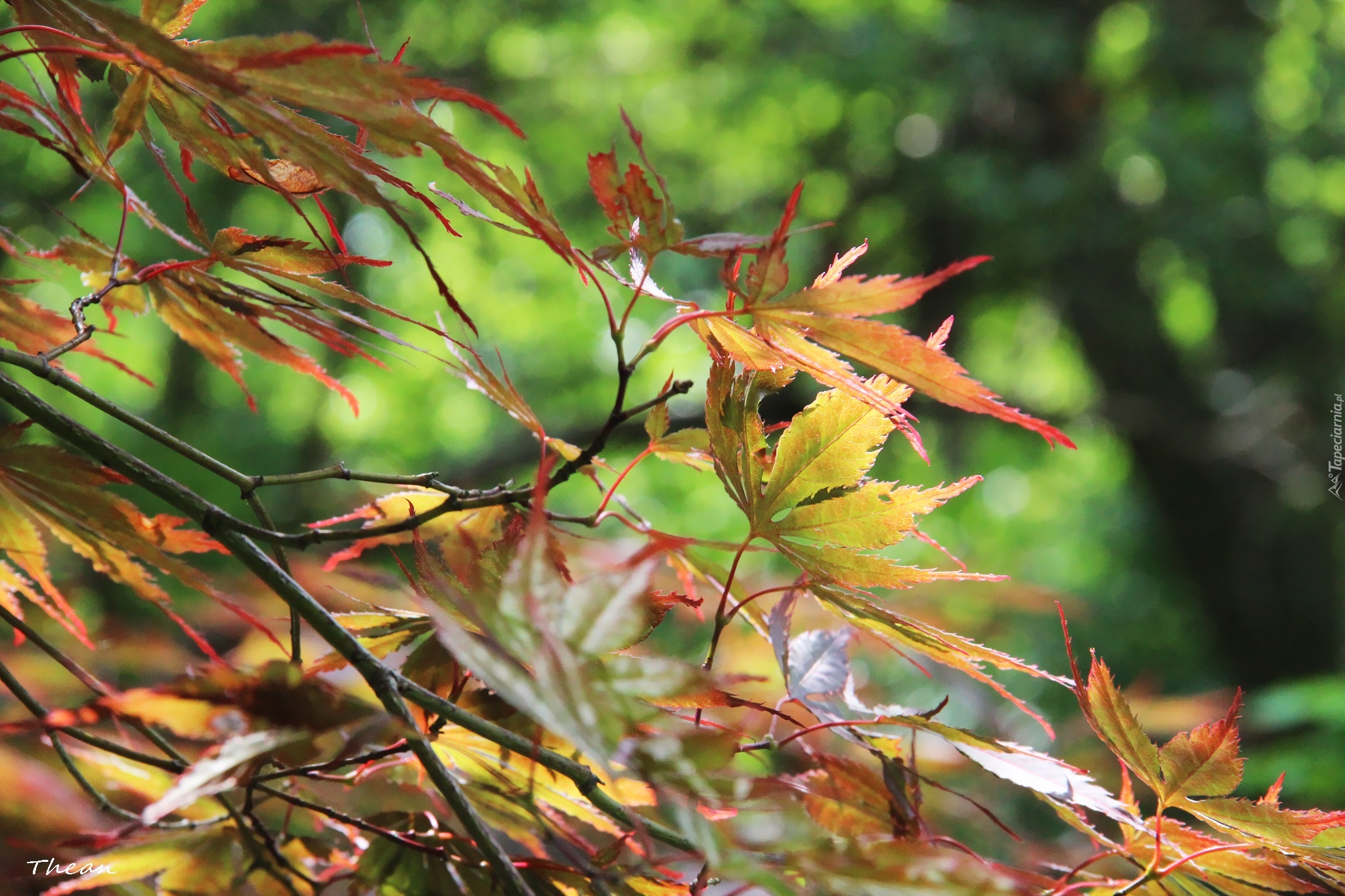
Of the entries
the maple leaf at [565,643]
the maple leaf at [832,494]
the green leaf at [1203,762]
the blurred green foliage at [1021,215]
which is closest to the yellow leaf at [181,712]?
the maple leaf at [565,643]

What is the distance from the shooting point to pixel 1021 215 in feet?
10.6

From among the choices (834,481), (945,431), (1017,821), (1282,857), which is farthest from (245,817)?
(945,431)

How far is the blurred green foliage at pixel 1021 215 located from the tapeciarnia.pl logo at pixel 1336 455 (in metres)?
0.13

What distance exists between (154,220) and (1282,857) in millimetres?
507

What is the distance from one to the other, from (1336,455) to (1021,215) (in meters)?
1.19

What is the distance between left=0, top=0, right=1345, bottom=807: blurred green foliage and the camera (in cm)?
314

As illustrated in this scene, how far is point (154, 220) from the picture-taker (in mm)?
408

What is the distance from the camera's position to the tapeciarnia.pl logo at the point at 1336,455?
266 centimetres

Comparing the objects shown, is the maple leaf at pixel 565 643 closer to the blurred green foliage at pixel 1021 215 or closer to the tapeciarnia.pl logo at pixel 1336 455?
the blurred green foliage at pixel 1021 215

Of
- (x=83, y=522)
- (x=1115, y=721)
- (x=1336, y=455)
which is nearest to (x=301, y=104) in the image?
(x=83, y=522)

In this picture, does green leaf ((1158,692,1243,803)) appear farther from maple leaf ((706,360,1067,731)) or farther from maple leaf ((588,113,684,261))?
maple leaf ((588,113,684,261))

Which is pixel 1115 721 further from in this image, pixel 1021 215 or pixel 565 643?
pixel 1021 215

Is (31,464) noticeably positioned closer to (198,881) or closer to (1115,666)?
(198,881)

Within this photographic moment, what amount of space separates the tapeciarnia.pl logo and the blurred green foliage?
131 mm
